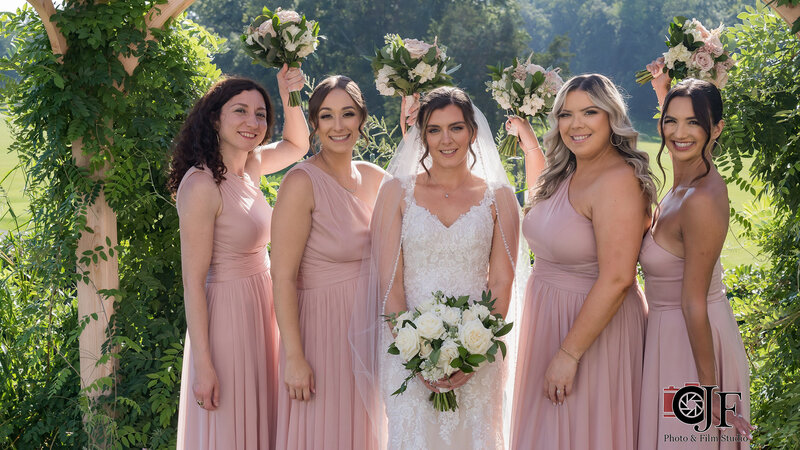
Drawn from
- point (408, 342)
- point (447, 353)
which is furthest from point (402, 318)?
point (447, 353)

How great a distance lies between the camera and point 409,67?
3998 millimetres

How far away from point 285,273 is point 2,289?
111 inches

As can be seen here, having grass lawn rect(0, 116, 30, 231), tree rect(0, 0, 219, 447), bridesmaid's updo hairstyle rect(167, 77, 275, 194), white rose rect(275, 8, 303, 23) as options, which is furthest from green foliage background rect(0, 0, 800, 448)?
white rose rect(275, 8, 303, 23)

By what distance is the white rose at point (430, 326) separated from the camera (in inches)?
123

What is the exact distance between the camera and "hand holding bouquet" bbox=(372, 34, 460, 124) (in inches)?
157

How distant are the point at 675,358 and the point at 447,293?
1.04 meters

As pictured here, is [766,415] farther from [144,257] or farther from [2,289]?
[2,289]

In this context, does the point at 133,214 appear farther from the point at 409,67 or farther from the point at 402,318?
the point at 402,318

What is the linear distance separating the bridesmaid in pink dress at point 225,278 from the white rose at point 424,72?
0.85 m

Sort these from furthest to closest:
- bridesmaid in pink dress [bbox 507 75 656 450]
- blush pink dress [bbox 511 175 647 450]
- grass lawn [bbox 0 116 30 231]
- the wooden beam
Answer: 1. grass lawn [bbox 0 116 30 231]
2. the wooden beam
3. blush pink dress [bbox 511 175 647 450]
4. bridesmaid in pink dress [bbox 507 75 656 450]

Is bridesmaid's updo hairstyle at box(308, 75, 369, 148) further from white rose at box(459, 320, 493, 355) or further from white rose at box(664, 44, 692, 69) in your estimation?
white rose at box(664, 44, 692, 69)

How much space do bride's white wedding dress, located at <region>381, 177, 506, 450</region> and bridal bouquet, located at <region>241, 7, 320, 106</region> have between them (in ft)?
3.62

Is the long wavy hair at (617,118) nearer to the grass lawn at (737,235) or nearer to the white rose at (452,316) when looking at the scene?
the grass lawn at (737,235)

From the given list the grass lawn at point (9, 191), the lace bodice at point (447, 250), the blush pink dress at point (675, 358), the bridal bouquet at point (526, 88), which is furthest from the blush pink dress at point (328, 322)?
the grass lawn at point (9, 191)
